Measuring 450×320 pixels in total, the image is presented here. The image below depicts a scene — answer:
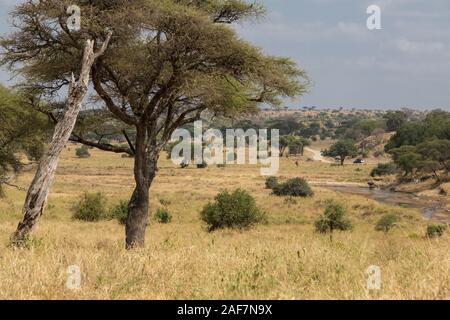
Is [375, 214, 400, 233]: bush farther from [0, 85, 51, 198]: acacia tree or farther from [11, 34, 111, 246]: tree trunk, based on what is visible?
[11, 34, 111, 246]: tree trunk

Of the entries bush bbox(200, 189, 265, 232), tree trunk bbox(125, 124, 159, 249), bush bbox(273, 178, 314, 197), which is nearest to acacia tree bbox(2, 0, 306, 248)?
tree trunk bbox(125, 124, 159, 249)

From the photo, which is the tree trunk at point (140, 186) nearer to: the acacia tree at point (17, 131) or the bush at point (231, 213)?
the acacia tree at point (17, 131)

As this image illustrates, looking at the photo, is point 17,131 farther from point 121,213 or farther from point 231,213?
point 231,213

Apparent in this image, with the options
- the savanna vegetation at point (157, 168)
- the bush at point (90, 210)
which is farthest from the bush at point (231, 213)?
the bush at point (90, 210)

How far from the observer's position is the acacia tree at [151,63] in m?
12.7

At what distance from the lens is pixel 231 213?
3105cm

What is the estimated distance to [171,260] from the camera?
22.0ft

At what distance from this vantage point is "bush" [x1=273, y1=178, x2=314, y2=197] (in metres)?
53.1

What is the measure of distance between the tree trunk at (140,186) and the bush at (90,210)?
826 inches

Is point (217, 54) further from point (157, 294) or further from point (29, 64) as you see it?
point (157, 294)

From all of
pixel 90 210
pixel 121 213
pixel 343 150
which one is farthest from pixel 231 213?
pixel 343 150

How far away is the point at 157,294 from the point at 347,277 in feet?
7.02

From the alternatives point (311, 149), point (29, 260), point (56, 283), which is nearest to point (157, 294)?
point (56, 283)

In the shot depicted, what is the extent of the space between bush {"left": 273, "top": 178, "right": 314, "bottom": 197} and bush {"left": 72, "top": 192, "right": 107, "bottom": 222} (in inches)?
935
